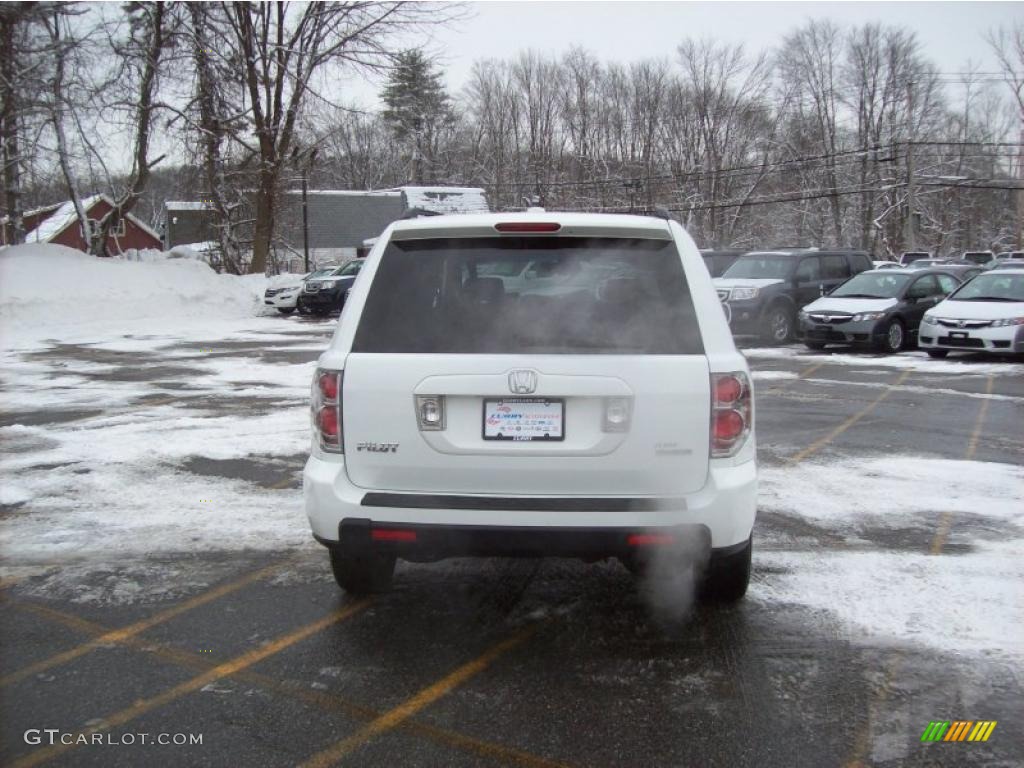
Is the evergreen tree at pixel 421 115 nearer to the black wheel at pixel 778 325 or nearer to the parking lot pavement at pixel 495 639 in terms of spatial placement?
the black wheel at pixel 778 325

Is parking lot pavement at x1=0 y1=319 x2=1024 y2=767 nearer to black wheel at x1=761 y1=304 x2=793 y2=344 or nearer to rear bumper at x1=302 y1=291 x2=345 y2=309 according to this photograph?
black wheel at x1=761 y1=304 x2=793 y2=344

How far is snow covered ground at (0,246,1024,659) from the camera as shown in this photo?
164 inches

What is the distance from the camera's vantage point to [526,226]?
3586 millimetres

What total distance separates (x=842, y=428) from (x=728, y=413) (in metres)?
5.66

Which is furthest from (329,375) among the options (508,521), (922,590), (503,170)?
(503,170)

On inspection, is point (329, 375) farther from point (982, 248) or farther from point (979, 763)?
point (982, 248)

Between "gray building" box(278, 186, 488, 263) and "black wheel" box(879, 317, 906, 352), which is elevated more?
"gray building" box(278, 186, 488, 263)

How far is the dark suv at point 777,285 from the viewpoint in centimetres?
1730

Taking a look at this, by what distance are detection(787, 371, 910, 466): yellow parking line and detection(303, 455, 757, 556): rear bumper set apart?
3.79 meters

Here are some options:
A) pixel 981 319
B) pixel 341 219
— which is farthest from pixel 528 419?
pixel 341 219

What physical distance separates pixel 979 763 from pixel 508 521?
175 centimetres

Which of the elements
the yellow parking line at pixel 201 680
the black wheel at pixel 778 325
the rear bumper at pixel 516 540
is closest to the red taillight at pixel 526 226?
the rear bumper at pixel 516 540

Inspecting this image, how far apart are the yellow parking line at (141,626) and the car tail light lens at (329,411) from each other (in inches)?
47.8

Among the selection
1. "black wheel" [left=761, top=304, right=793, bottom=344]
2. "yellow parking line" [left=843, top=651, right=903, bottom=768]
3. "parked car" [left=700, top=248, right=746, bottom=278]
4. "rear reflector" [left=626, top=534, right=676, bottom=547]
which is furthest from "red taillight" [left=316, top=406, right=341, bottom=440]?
"parked car" [left=700, top=248, right=746, bottom=278]
